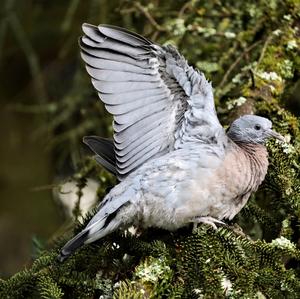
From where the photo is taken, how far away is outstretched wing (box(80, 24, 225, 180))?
8.57 ft

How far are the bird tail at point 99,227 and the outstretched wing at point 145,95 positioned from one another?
0.22 meters

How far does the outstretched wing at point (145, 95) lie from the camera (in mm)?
2611

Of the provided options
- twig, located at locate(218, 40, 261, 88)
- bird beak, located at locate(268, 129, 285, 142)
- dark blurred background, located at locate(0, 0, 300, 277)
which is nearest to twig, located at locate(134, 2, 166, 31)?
dark blurred background, located at locate(0, 0, 300, 277)

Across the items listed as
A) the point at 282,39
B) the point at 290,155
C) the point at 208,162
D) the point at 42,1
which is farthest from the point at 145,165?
the point at 42,1

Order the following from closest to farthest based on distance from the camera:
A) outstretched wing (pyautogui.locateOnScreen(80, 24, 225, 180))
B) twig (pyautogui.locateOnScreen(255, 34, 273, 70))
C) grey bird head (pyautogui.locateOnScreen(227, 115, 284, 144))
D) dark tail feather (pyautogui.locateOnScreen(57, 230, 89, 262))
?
dark tail feather (pyautogui.locateOnScreen(57, 230, 89, 262))
outstretched wing (pyautogui.locateOnScreen(80, 24, 225, 180))
grey bird head (pyautogui.locateOnScreen(227, 115, 284, 144))
twig (pyautogui.locateOnScreen(255, 34, 273, 70))

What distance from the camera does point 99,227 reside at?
2436mm

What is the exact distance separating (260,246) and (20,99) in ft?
15.0

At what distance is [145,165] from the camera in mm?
2674

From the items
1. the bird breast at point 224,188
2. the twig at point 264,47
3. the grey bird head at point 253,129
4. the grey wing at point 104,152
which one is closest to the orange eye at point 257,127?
the grey bird head at point 253,129

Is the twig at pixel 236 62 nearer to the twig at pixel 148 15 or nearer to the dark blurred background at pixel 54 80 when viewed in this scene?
the dark blurred background at pixel 54 80

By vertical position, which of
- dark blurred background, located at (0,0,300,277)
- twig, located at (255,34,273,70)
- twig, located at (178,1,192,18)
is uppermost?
twig, located at (178,1,192,18)

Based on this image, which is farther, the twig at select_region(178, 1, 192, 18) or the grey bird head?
the twig at select_region(178, 1, 192, 18)

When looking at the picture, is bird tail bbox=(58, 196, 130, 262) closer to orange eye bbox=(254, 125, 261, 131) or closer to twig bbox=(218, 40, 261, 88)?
orange eye bbox=(254, 125, 261, 131)

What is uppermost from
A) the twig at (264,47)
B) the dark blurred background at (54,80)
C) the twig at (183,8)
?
the twig at (183,8)
